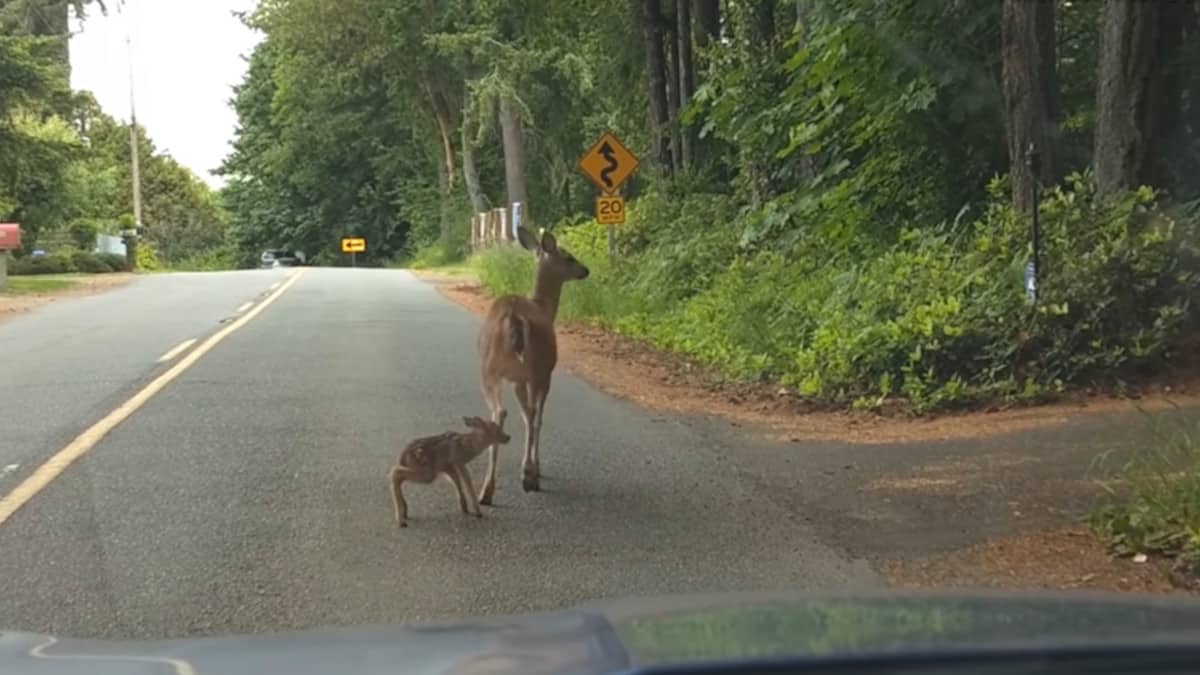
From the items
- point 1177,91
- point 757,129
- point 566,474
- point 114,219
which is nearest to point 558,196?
point 114,219

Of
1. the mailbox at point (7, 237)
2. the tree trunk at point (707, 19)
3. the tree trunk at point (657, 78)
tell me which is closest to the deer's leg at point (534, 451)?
the tree trunk at point (707, 19)

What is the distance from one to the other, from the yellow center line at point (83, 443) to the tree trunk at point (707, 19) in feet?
41.2

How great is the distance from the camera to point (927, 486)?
830 centimetres

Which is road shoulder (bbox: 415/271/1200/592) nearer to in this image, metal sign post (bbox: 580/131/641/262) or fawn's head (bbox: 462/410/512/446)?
fawn's head (bbox: 462/410/512/446)

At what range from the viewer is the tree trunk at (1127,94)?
39.6 feet

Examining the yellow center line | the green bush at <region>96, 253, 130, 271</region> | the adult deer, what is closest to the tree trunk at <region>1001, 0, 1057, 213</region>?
the adult deer

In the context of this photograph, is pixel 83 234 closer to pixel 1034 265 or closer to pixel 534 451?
pixel 1034 265

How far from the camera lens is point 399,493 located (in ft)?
24.1

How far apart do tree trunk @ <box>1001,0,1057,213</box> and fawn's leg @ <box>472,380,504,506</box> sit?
6.26 meters

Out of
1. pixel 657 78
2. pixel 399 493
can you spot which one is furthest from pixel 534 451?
pixel 657 78

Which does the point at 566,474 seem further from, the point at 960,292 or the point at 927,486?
the point at 960,292

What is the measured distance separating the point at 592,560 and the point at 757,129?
47.7 feet

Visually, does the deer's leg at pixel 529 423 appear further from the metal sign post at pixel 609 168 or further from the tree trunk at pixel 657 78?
the tree trunk at pixel 657 78

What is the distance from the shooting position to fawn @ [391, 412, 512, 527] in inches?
287
